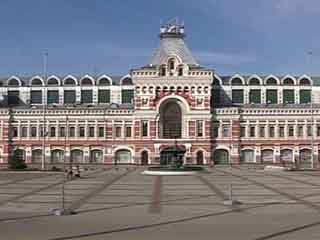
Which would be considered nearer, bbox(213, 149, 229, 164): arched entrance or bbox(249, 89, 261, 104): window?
bbox(213, 149, 229, 164): arched entrance

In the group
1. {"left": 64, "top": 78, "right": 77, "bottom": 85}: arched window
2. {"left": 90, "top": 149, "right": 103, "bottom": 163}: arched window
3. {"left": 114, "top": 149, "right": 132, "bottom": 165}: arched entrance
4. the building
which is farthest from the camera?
{"left": 64, "top": 78, "right": 77, "bottom": 85}: arched window

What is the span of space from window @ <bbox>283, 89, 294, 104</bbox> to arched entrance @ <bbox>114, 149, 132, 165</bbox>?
2949cm

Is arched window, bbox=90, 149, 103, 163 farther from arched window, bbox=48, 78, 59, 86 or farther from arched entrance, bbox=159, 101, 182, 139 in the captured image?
arched window, bbox=48, 78, 59, 86

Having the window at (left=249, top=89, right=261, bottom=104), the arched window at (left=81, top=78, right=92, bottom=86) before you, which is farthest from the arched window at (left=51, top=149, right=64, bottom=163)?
the window at (left=249, top=89, right=261, bottom=104)

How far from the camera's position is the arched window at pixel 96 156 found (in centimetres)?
9506

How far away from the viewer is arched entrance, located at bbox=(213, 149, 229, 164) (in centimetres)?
9306

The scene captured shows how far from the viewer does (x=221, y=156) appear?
93250 mm

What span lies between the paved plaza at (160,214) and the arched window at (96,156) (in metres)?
55.7

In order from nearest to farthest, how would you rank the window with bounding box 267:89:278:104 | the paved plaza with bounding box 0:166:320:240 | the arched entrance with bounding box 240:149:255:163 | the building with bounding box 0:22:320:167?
the paved plaza with bounding box 0:166:320:240 < the building with bounding box 0:22:320:167 < the arched entrance with bounding box 240:149:255:163 < the window with bounding box 267:89:278:104

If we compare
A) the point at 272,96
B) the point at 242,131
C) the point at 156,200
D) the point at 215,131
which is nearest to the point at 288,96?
the point at 272,96

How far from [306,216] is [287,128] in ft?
232

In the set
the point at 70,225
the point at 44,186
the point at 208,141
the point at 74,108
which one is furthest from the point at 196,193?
the point at 74,108

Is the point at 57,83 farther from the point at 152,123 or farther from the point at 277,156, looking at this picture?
the point at 277,156

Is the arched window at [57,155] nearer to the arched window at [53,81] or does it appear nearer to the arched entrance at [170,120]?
the arched window at [53,81]
